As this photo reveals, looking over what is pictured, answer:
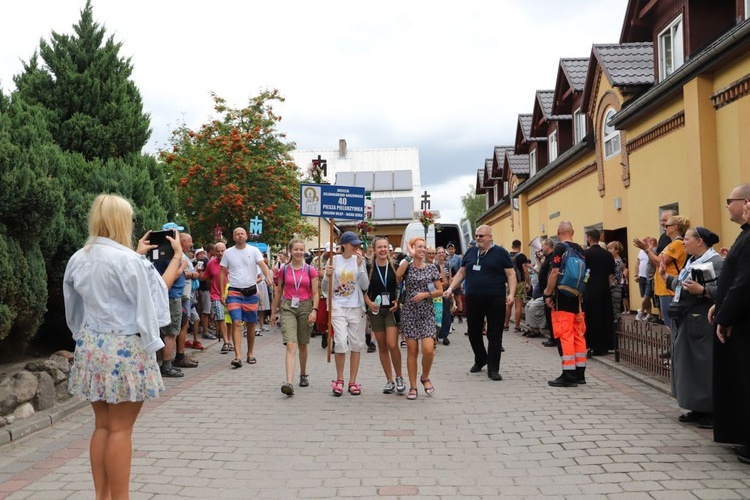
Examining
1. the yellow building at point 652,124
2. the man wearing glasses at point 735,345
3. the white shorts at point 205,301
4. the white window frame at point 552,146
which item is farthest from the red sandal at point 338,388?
the white window frame at point 552,146

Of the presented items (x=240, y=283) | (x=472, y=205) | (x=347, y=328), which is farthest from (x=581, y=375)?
(x=472, y=205)

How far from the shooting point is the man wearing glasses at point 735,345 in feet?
16.1

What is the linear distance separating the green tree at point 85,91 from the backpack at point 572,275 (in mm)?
7284

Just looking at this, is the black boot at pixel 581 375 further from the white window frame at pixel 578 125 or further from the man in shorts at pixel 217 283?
the white window frame at pixel 578 125

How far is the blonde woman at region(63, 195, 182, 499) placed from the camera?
3.80m

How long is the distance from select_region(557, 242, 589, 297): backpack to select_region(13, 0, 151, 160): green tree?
23.9 feet

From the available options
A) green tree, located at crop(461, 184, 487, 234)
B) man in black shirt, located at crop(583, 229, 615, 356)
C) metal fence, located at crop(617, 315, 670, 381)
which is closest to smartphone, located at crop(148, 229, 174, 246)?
metal fence, located at crop(617, 315, 670, 381)

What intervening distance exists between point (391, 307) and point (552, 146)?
18334 millimetres

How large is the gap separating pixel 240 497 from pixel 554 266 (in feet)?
17.1

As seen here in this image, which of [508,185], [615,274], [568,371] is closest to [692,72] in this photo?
[615,274]

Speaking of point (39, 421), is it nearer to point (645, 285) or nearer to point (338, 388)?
point (338, 388)

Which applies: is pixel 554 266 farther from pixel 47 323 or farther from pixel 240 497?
pixel 47 323

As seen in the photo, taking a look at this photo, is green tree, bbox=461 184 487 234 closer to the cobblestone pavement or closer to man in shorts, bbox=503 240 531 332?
man in shorts, bbox=503 240 531 332

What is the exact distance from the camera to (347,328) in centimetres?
802
